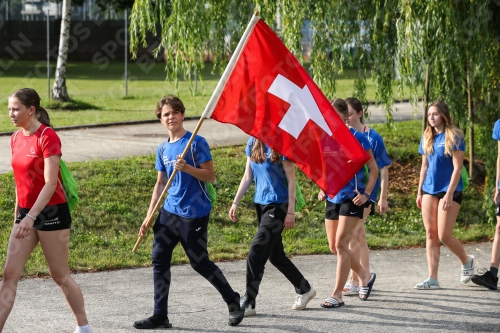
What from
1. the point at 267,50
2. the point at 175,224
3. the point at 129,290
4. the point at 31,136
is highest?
the point at 267,50

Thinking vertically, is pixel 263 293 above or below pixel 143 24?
below

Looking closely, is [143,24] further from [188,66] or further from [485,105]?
[485,105]

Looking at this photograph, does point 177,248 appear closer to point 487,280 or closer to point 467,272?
point 467,272

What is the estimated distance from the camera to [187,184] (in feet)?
21.3

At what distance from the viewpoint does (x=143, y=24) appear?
1223 cm

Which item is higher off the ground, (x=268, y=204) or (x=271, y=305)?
(x=268, y=204)

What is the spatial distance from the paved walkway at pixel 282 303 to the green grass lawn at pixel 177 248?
543 millimetres

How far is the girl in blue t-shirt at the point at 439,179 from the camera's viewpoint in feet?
25.5

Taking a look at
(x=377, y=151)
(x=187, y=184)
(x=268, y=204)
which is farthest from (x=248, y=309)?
(x=377, y=151)

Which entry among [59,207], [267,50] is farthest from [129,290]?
[267,50]

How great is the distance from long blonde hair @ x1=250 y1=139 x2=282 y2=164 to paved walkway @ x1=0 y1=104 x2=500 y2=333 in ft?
4.10

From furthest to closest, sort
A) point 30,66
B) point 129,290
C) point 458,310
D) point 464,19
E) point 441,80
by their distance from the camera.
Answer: point 30,66 → point 441,80 → point 464,19 → point 129,290 → point 458,310

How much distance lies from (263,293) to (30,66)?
28.1 m

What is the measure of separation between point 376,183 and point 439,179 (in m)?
0.75
